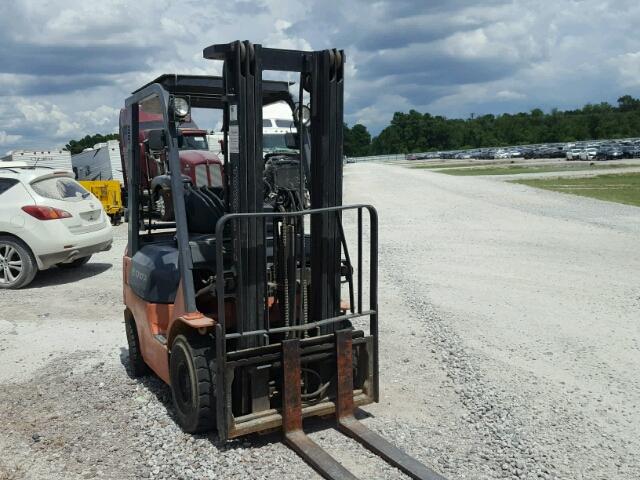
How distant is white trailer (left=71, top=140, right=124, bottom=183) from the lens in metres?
29.1

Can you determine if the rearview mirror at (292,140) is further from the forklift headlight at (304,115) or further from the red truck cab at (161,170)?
the red truck cab at (161,170)

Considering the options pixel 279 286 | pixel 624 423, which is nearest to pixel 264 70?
pixel 279 286

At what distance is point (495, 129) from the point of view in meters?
163

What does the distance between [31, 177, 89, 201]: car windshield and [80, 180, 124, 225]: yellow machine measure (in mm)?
9236

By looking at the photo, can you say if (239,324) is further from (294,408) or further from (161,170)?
(161,170)

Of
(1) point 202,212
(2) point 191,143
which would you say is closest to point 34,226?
(2) point 191,143

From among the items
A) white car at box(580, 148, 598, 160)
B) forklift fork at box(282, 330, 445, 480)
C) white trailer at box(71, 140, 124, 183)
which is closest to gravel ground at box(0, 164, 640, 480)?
forklift fork at box(282, 330, 445, 480)

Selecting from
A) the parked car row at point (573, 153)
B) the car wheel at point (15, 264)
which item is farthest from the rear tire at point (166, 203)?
the parked car row at point (573, 153)

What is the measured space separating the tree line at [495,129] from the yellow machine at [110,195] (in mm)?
129567

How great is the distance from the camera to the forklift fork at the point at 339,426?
13.5 ft

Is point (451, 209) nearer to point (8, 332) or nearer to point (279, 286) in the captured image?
point (8, 332)

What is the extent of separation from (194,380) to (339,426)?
109 cm

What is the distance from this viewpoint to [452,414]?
5.13m

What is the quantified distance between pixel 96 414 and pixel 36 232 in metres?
6.19
